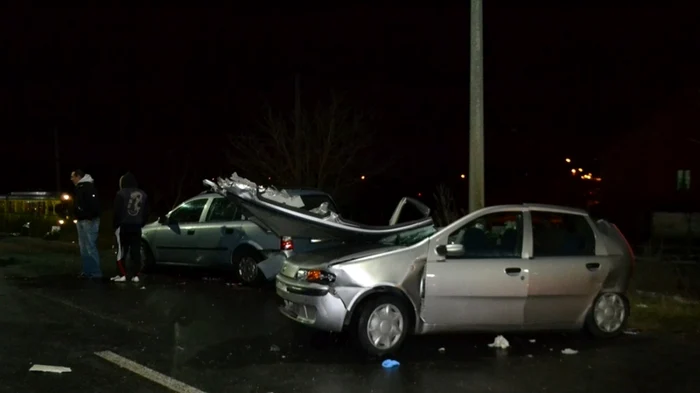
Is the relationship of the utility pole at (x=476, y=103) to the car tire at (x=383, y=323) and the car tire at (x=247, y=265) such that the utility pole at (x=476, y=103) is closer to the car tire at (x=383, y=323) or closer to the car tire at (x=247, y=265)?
the car tire at (x=383, y=323)

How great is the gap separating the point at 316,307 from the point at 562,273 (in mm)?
2655

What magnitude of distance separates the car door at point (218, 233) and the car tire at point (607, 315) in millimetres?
6073

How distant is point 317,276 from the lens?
7.70 metres

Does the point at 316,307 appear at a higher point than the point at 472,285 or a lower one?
lower

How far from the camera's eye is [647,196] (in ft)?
121

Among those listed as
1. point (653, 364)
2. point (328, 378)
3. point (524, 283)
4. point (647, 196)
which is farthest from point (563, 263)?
point (647, 196)

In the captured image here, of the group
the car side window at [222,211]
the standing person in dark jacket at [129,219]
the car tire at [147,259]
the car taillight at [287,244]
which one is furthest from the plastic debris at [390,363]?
the car tire at [147,259]

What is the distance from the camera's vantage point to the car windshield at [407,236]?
819 cm

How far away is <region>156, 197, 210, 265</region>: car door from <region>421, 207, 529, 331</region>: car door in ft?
20.9

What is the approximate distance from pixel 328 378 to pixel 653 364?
3267mm

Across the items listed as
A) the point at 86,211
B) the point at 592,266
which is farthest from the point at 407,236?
the point at 86,211

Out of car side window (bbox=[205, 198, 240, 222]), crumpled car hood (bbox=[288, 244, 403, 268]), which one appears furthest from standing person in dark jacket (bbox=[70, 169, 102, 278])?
crumpled car hood (bbox=[288, 244, 403, 268])

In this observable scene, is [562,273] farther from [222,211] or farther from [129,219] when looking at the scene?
[129,219]

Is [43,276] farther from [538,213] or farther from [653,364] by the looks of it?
[653,364]
